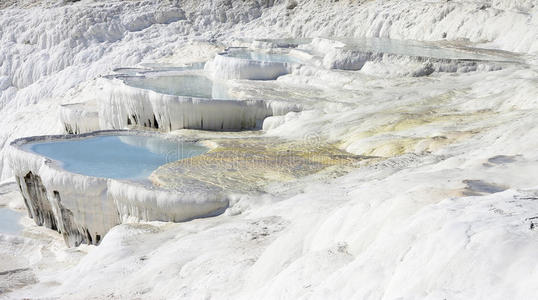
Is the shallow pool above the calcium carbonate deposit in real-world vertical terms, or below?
below

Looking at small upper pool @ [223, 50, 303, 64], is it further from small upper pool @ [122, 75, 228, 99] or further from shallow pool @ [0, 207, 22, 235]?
shallow pool @ [0, 207, 22, 235]

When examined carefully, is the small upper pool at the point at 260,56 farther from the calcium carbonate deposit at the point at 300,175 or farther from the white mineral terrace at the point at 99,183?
the white mineral terrace at the point at 99,183

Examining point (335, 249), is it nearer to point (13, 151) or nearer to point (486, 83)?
point (13, 151)

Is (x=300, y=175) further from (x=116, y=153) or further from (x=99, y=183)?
(x=116, y=153)

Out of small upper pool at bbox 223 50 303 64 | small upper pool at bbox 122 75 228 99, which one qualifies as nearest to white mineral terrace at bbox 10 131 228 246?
small upper pool at bbox 122 75 228 99

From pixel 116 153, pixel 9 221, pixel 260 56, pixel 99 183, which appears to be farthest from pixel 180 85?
pixel 99 183
